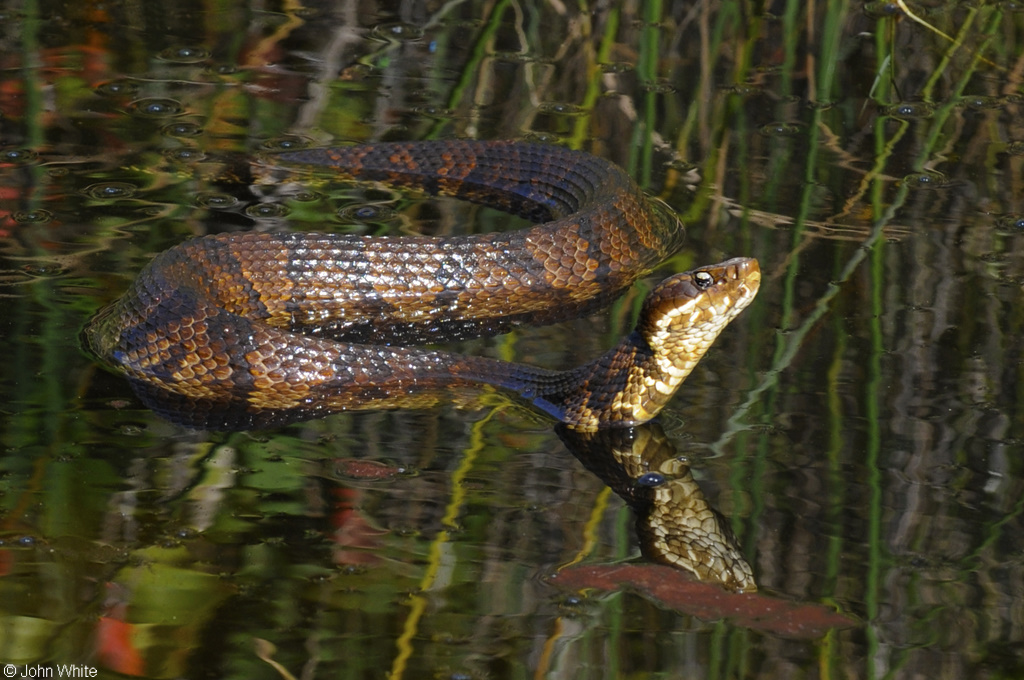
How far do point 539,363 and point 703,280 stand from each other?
0.73m

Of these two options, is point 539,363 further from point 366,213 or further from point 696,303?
point 366,213

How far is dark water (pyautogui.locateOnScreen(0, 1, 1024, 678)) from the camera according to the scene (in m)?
3.16

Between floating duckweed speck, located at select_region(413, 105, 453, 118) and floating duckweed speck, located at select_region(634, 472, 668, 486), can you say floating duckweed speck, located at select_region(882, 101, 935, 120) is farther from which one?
floating duckweed speck, located at select_region(634, 472, 668, 486)

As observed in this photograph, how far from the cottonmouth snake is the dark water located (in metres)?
0.17

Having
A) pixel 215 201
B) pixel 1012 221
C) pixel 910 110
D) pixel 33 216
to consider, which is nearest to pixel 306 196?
pixel 215 201

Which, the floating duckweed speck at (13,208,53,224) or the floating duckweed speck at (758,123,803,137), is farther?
the floating duckweed speck at (758,123,803,137)

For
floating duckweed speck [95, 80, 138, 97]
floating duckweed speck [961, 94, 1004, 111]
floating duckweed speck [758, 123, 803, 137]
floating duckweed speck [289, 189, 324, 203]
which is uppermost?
floating duckweed speck [961, 94, 1004, 111]

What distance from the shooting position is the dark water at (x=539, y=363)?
3.16m

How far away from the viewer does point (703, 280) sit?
4199mm

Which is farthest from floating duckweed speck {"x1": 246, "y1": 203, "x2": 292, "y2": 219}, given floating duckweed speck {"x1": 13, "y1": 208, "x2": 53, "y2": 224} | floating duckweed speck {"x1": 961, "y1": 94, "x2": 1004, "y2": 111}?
floating duckweed speck {"x1": 961, "y1": 94, "x2": 1004, "y2": 111}

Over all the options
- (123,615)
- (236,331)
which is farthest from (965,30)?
(123,615)

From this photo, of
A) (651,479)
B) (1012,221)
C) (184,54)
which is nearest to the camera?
(651,479)

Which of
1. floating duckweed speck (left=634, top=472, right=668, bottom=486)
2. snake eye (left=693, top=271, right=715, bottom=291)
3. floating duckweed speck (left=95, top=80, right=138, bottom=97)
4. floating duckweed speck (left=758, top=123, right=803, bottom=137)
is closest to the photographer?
floating duckweed speck (left=634, top=472, right=668, bottom=486)

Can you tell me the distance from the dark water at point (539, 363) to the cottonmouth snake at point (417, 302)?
0.17 metres
